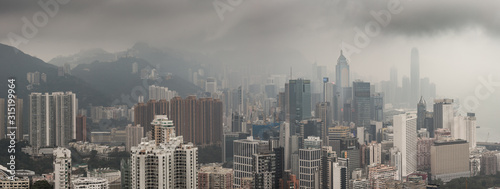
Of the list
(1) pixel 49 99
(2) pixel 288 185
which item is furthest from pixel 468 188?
(1) pixel 49 99

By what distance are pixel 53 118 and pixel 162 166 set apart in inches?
140

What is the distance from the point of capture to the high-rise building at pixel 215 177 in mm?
5688

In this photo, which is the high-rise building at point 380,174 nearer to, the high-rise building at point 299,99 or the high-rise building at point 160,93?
the high-rise building at point 299,99

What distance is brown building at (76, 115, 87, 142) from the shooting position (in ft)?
24.3

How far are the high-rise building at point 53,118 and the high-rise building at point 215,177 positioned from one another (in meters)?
2.00

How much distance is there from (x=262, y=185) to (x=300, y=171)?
74cm

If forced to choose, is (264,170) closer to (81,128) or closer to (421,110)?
(81,128)

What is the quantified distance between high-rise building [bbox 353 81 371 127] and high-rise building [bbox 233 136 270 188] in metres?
2.33

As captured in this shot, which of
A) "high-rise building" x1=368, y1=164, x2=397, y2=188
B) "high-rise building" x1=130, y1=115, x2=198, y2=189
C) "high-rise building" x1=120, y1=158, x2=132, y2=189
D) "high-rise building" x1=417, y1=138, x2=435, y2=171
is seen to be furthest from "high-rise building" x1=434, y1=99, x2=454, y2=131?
"high-rise building" x1=120, y1=158, x2=132, y2=189

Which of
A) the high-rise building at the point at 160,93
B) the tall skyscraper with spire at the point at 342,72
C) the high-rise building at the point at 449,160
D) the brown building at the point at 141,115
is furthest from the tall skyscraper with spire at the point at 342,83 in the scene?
the brown building at the point at 141,115

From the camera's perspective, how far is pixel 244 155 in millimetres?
7055

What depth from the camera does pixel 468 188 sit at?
24.0 ft

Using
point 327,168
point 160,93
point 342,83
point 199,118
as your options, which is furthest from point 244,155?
point 342,83

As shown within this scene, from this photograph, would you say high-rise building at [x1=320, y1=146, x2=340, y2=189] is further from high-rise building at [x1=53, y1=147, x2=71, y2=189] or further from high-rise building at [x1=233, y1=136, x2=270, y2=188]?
high-rise building at [x1=53, y1=147, x2=71, y2=189]
